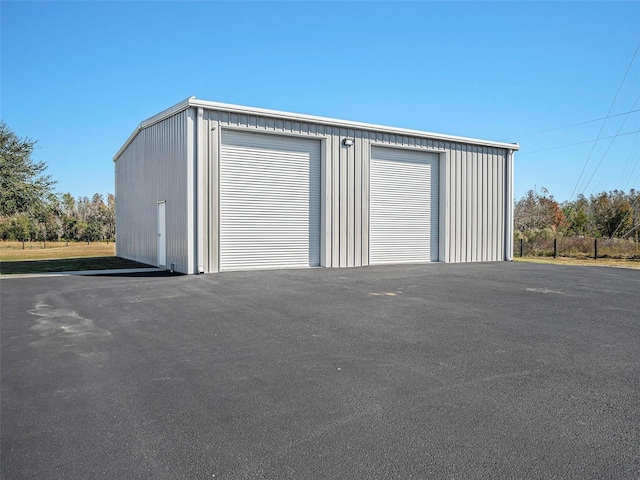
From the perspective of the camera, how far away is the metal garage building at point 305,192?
40.7ft

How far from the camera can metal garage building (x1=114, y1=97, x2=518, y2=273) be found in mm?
12406

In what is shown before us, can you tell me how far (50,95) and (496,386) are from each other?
19.4 meters

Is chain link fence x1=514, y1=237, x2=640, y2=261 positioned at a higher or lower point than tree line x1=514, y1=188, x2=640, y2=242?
lower

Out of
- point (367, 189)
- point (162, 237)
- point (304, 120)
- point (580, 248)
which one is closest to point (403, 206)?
point (367, 189)

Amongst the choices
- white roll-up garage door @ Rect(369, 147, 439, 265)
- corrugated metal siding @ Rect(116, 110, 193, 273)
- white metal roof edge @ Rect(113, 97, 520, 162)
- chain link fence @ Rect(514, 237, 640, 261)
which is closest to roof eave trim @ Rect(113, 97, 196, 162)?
white metal roof edge @ Rect(113, 97, 520, 162)

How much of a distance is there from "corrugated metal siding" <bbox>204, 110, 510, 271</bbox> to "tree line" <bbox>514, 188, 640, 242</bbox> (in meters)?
9.71

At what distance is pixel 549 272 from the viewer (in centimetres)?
1325

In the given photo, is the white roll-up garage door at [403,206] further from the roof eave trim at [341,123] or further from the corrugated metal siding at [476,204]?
the roof eave trim at [341,123]

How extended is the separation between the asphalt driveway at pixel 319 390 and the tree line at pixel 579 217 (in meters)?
22.8

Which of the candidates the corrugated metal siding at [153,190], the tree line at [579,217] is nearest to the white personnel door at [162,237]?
the corrugated metal siding at [153,190]

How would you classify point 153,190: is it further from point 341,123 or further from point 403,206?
point 403,206

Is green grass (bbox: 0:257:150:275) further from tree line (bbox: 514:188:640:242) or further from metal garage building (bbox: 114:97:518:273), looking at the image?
tree line (bbox: 514:188:640:242)

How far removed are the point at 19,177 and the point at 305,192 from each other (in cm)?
1645

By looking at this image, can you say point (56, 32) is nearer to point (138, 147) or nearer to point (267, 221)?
point (138, 147)
